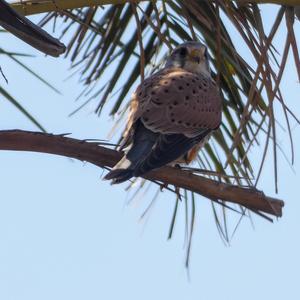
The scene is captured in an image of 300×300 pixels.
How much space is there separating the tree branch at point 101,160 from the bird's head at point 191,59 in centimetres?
211

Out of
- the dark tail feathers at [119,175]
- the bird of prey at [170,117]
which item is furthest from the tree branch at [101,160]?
the bird of prey at [170,117]

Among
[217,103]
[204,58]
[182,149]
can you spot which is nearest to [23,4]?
[182,149]

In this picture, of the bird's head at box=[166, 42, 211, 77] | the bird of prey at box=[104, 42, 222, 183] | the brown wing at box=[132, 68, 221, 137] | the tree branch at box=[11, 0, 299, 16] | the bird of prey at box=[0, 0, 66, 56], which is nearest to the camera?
the bird of prey at box=[0, 0, 66, 56]

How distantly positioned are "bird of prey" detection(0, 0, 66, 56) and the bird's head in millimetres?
2340

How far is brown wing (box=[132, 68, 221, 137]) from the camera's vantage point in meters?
4.56

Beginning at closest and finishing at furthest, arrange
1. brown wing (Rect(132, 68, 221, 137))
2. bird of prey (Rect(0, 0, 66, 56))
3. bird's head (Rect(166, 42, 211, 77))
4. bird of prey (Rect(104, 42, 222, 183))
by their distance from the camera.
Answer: bird of prey (Rect(0, 0, 66, 56)), bird of prey (Rect(104, 42, 222, 183)), brown wing (Rect(132, 68, 221, 137)), bird's head (Rect(166, 42, 211, 77))

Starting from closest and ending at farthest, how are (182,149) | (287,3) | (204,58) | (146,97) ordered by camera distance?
(287,3) < (182,149) < (146,97) < (204,58)

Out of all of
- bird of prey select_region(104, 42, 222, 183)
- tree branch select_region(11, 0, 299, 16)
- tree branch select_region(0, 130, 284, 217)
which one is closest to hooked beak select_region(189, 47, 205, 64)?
bird of prey select_region(104, 42, 222, 183)

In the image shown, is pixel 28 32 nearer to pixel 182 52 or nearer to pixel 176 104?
pixel 176 104

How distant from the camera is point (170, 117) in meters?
4.64

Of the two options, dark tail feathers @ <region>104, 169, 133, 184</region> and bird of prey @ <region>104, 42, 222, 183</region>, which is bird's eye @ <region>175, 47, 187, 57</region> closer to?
bird of prey @ <region>104, 42, 222, 183</region>

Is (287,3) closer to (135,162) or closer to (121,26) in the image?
(135,162)

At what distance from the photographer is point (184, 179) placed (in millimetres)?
3197

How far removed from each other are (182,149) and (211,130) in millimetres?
307
